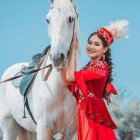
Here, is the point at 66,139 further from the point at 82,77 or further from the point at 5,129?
the point at 5,129

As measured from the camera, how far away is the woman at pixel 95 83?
306cm

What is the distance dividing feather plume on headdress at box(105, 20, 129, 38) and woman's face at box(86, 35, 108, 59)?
0.37 ft

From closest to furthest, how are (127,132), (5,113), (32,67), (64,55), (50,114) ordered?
(64,55)
(50,114)
(32,67)
(5,113)
(127,132)

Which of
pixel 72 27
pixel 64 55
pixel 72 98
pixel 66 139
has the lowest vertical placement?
pixel 66 139

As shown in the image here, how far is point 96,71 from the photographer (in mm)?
3086

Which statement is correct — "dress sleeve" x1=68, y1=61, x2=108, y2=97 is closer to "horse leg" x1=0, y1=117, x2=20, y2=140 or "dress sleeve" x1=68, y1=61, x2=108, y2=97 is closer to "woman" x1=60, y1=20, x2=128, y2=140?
"woman" x1=60, y1=20, x2=128, y2=140

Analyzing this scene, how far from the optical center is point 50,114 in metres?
3.28

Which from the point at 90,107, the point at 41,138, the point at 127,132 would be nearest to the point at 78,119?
the point at 90,107

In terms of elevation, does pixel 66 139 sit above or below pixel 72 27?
below

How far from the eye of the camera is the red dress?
304cm

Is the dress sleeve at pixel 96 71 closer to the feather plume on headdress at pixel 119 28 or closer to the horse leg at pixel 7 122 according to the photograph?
the feather plume on headdress at pixel 119 28

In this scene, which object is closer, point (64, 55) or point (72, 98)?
point (64, 55)

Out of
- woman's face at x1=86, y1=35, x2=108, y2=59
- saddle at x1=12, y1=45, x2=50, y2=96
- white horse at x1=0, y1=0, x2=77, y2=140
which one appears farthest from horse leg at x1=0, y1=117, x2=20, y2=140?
woman's face at x1=86, y1=35, x2=108, y2=59

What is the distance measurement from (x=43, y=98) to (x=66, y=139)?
0.33 meters
